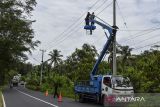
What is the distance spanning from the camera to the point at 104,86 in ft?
109

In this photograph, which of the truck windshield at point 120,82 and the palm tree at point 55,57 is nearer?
the truck windshield at point 120,82

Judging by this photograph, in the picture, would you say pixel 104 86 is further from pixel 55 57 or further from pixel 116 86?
pixel 55 57

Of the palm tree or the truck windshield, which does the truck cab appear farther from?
the palm tree

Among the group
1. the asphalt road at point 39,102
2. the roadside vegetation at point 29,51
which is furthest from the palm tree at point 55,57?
the asphalt road at point 39,102

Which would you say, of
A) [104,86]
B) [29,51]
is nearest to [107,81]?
[104,86]

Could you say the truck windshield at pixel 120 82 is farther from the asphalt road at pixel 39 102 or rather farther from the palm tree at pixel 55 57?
the palm tree at pixel 55 57

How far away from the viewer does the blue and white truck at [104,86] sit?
3222 cm

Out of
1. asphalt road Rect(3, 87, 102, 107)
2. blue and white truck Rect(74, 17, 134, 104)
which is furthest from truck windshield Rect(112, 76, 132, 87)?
asphalt road Rect(3, 87, 102, 107)

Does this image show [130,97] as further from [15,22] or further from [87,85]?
[15,22]

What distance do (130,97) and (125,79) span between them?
19.1 ft

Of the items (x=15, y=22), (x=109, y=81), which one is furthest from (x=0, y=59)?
(x=109, y=81)

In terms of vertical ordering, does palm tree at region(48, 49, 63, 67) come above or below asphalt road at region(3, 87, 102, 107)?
above

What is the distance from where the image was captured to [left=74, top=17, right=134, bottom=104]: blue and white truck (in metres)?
32.2

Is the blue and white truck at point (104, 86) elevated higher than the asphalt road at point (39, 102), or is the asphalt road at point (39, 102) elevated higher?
the blue and white truck at point (104, 86)
